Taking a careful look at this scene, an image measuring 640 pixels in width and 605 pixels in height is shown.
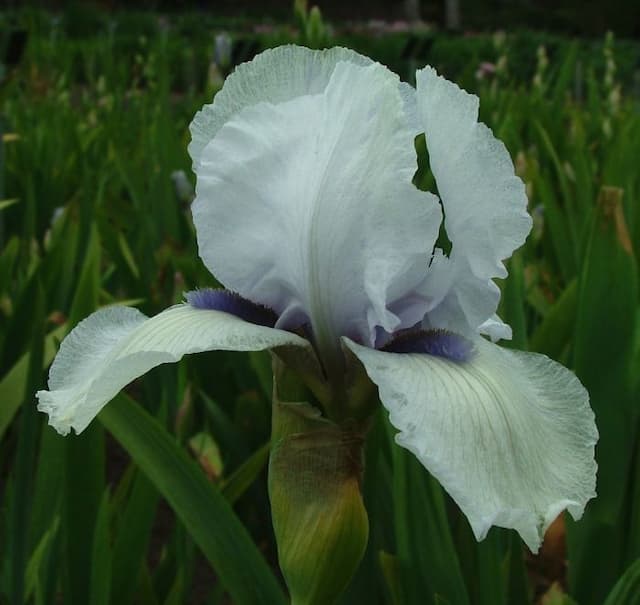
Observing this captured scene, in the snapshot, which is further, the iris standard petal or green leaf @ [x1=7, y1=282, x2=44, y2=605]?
green leaf @ [x1=7, y1=282, x2=44, y2=605]

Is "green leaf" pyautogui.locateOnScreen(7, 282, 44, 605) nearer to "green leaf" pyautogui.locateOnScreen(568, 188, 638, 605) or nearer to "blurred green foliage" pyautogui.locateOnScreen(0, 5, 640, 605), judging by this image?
"blurred green foliage" pyautogui.locateOnScreen(0, 5, 640, 605)

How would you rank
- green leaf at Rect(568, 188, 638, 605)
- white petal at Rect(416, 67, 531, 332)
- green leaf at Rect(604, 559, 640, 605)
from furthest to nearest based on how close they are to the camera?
1. green leaf at Rect(568, 188, 638, 605)
2. green leaf at Rect(604, 559, 640, 605)
3. white petal at Rect(416, 67, 531, 332)

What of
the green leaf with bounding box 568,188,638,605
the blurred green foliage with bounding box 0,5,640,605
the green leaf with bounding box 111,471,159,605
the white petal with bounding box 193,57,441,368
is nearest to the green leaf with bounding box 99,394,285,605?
the blurred green foliage with bounding box 0,5,640,605

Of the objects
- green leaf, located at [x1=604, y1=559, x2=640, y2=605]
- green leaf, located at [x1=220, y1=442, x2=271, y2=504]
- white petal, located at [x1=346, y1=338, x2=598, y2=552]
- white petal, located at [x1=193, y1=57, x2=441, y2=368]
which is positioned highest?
white petal, located at [x1=193, y1=57, x2=441, y2=368]

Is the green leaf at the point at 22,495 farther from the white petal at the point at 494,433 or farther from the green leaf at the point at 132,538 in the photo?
the white petal at the point at 494,433

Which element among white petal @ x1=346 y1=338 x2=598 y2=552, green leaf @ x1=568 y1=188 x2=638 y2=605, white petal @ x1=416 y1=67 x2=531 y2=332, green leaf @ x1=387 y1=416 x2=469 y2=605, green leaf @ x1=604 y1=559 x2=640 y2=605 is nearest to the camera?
white petal @ x1=346 y1=338 x2=598 y2=552

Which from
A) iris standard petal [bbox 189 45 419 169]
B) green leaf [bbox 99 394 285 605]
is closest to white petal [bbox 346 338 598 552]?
iris standard petal [bbox 189 45 419 169]

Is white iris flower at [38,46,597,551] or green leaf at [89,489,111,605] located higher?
white iris flower at [38,46,597,551]
